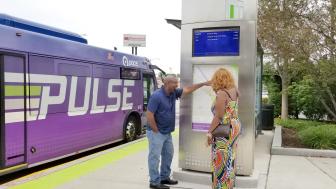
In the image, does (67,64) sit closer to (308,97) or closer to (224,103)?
(224,103)

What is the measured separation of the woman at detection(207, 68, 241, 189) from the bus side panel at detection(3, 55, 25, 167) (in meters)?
3.83

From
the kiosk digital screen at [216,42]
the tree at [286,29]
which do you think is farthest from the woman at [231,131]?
the tree at [286,29]

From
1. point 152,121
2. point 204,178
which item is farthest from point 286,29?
point 152,121

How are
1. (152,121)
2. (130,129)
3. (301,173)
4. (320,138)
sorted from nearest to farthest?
(152,121) < (301,173) < (320,138) < (130,129)

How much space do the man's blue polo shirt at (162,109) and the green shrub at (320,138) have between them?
5380mm

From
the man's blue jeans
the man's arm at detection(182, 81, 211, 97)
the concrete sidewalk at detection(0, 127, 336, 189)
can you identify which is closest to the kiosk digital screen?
the man's arm at detection(182, 81, 211, 97)

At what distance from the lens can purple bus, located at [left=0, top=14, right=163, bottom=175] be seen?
23.4 ft

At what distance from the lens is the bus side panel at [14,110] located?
276 inches

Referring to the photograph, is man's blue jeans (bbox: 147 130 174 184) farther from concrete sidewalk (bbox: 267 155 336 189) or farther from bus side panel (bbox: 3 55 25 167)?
bus side panel (bbox: 3 55 25 167)

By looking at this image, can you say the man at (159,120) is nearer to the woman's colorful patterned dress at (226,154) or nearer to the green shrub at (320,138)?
the woman's colorful patterned dress at (226,154)

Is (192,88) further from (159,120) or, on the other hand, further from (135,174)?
(135,174)

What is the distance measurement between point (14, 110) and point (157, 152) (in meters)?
2.94

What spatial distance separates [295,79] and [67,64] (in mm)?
12879

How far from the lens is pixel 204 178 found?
639cm
